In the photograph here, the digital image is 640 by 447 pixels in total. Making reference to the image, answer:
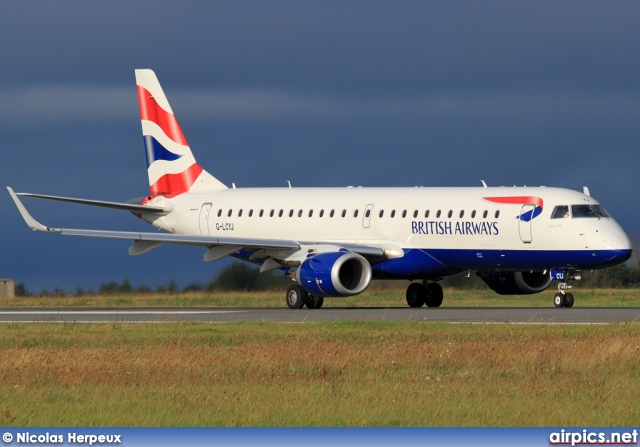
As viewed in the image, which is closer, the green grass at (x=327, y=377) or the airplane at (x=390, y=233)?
the green grass at (x=327, y=377)

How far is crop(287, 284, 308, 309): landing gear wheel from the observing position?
1417 inches

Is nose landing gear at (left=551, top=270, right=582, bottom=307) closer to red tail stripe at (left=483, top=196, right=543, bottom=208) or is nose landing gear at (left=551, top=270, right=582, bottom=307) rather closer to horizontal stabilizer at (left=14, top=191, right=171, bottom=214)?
red tail stripe at (left=483, top=196, right=543, bottom=208)

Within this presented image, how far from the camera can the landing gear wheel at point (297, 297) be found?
36.0 meters

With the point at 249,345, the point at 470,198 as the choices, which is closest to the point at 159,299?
the point at 470,198

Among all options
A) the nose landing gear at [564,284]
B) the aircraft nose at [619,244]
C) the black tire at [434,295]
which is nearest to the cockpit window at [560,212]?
the aircraft nose at [619,244]

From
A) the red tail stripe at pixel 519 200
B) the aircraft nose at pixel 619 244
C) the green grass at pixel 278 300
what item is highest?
the red tail stripe at pixel 519 200

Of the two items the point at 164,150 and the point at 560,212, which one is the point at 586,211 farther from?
the point at 164,150

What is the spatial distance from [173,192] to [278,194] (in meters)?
4.68

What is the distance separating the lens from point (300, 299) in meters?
36.0

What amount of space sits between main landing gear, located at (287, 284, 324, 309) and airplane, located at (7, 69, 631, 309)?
3 centimetres

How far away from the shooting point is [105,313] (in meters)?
35.0

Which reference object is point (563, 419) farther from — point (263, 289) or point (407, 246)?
point (263, 289)

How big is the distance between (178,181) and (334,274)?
36.8 ft

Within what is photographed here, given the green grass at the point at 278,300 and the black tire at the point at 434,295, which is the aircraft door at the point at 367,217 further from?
the green grass at the point at 278,300
